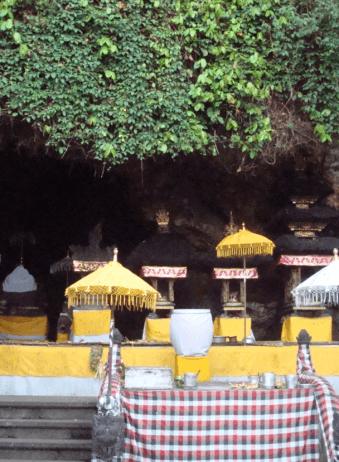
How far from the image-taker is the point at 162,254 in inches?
525

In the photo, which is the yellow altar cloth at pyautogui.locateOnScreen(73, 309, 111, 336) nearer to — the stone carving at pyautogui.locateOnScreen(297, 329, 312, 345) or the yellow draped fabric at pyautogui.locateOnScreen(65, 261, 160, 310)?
the yellow draped fabric at pyautogui.locateOnScreen(65, 261, 160, 310)

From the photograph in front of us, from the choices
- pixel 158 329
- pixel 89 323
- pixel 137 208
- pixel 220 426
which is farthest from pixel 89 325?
pixel 220 426

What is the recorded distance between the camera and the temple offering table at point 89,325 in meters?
12.3

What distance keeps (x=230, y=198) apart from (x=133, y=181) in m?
2.60

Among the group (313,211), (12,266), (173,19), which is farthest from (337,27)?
(12,266)

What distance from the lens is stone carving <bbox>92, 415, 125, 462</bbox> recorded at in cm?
537

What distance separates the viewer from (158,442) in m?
5.88

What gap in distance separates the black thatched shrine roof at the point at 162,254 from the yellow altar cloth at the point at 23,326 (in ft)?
9.97

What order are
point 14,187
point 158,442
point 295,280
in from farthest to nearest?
point 14,187
point 295,280
point 158,442

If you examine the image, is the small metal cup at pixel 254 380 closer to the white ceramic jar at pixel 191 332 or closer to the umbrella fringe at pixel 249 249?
the white ceramic jar at pixel 191 332

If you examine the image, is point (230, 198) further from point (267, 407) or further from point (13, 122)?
point (267, 407)

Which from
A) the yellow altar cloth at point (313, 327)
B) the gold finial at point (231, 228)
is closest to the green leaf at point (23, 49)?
the gold finial at point (231, 228)

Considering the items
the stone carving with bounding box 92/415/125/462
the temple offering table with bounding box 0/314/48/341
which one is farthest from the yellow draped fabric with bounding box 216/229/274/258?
the temple offering table with bounding box 0/314/48/341

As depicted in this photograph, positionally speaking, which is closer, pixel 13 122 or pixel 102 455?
pixel 102 455
